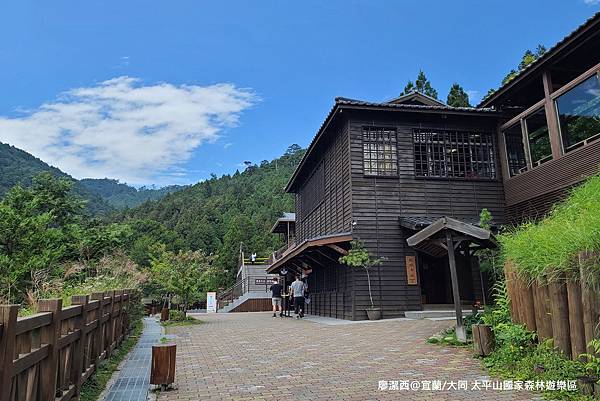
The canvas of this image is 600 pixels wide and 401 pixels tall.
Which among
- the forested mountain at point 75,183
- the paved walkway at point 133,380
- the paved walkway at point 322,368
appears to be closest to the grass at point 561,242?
the paved walkway at point 322,368

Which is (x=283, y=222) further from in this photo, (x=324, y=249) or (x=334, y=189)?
(x=324, y=249)

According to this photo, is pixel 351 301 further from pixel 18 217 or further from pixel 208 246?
pixel 208 246

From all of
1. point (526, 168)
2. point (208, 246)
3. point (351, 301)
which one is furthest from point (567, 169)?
point (208, 246)

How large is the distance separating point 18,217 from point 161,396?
1512 cm

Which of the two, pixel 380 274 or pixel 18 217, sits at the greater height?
pixel 18 217

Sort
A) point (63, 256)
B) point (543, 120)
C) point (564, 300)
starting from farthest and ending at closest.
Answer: point (63, 256) < point (543, 120) < point (564, 300)

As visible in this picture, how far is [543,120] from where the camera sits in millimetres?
15648

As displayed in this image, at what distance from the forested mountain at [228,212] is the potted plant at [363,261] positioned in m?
33.3

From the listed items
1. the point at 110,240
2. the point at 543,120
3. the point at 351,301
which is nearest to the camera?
the point at 351,301

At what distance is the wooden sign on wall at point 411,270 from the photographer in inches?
581

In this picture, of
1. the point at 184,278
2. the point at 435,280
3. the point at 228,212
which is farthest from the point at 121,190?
the point at 435,280

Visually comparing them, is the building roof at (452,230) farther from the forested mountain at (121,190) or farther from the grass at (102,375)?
the forested mountain at (121,190)

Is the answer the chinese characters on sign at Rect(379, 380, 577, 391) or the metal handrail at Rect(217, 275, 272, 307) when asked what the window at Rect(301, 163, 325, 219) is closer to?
the metal handrail at Rect(217, 275, 272, 307)

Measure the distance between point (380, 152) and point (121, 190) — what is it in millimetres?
138119
